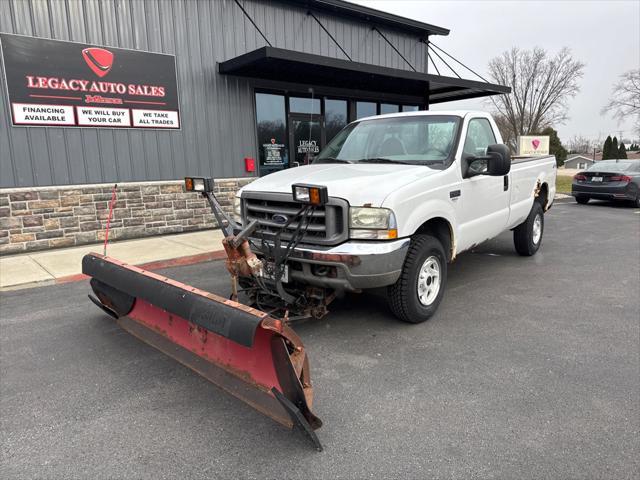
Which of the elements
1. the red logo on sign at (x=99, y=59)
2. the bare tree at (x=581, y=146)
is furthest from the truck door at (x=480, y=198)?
the bare tree at (x=581, y=146)

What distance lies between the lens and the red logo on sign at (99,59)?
8688 mm

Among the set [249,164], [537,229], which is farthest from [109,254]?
[537,229]

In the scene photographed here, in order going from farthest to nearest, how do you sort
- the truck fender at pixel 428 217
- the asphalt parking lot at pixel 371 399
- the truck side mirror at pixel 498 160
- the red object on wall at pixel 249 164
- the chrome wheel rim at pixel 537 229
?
the red object on wall at pixel 249 164
the chrome wheel rim at pixel 537 229
the truck side mirror at pixel 498 160
the truck fender at pixel 428 217
the asphalt parking lot at pixel 371 399

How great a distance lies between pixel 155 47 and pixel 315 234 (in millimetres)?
7589

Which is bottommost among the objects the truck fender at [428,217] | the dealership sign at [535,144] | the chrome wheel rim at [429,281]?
the chrome wheel rim at [429,281]

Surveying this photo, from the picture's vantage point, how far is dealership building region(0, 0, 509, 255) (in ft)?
26.9

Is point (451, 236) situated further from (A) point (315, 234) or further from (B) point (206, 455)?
(B) point (206, 455)

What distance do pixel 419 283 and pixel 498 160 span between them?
5.09 ft

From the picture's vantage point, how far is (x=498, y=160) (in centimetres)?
475

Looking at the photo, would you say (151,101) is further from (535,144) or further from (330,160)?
(535,144)

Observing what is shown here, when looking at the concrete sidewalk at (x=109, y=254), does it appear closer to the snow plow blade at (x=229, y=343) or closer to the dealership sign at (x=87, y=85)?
the dealership sign at (x=87, y=85)

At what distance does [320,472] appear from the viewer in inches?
97.7

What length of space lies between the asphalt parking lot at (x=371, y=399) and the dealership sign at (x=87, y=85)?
4576 mm

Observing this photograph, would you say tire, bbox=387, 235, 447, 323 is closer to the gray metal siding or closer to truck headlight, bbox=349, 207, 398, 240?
truck headlight, bbox=349, 207, 398, 240
